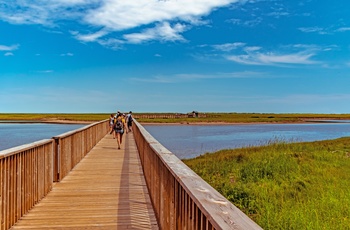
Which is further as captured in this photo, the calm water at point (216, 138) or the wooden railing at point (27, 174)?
the calm water at point (216, 138)

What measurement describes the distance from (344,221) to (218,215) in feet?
19.3

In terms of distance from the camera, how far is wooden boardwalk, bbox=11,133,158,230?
469 centimetres

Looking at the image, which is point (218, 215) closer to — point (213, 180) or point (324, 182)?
point (324, 182)

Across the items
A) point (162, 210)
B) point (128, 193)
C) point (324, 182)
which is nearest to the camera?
point (162, 210)

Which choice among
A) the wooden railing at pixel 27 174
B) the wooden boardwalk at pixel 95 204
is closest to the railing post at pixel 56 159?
the wooden railing at pixel 27 174

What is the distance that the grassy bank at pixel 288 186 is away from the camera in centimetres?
716

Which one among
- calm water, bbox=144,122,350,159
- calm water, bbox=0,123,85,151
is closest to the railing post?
calm water, bbox=144,122,350,159

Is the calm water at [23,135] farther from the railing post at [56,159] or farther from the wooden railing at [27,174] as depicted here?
the wooden railing at [27,174]

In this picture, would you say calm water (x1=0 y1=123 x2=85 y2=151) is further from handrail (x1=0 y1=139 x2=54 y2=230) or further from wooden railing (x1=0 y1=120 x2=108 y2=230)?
→ handrail (x1=0 y1=139 x2=54 y2=230)

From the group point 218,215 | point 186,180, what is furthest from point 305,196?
point 218,215

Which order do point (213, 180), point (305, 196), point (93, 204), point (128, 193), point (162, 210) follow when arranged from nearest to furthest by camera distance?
point (162, 210)
point (93, 204)
point (128, 193)
point (305, 196)
point (213, 180)

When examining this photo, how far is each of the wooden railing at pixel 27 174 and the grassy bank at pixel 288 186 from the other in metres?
4.20

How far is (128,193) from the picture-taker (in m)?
6.46

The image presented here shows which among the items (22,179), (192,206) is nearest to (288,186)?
(22,179)
